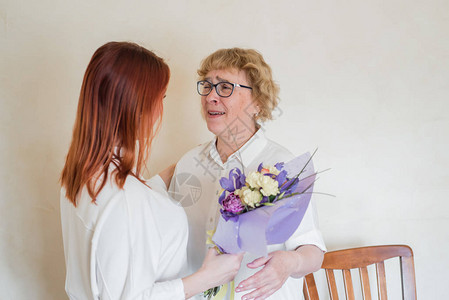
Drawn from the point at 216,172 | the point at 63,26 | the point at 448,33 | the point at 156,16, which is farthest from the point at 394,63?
the point at 63,26

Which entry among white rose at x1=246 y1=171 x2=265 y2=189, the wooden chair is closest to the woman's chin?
white rose at x1=246 y1=171 x2=265 y2=189

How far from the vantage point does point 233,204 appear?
112 cm

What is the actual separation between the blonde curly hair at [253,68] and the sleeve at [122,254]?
2.46 ft

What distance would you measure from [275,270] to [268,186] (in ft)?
1.04

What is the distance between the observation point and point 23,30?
1.94 meters

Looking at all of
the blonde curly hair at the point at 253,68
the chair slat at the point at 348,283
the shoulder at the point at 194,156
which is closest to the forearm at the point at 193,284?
the shoulder at the point at 194,156

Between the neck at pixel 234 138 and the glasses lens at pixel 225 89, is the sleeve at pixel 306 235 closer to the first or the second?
the neck at pixel 234 138

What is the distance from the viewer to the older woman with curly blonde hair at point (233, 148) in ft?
4.75

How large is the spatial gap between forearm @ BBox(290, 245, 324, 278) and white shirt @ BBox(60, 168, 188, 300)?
0.42 meters

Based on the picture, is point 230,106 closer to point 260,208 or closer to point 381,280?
point 260,208

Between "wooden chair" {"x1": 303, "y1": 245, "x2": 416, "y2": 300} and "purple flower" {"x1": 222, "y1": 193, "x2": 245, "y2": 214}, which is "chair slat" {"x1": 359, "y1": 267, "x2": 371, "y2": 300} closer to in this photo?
"wooden chair" {"x1": 303, "y1": 245, "x2": 416, "y2": 300}

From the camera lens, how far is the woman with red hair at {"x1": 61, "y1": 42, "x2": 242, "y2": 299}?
3.46 feet

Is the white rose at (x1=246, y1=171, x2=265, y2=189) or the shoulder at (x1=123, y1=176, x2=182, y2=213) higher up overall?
the white rose at (x1=246, y1=171, x2=265, y2=189)

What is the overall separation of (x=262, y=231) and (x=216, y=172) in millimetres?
591
